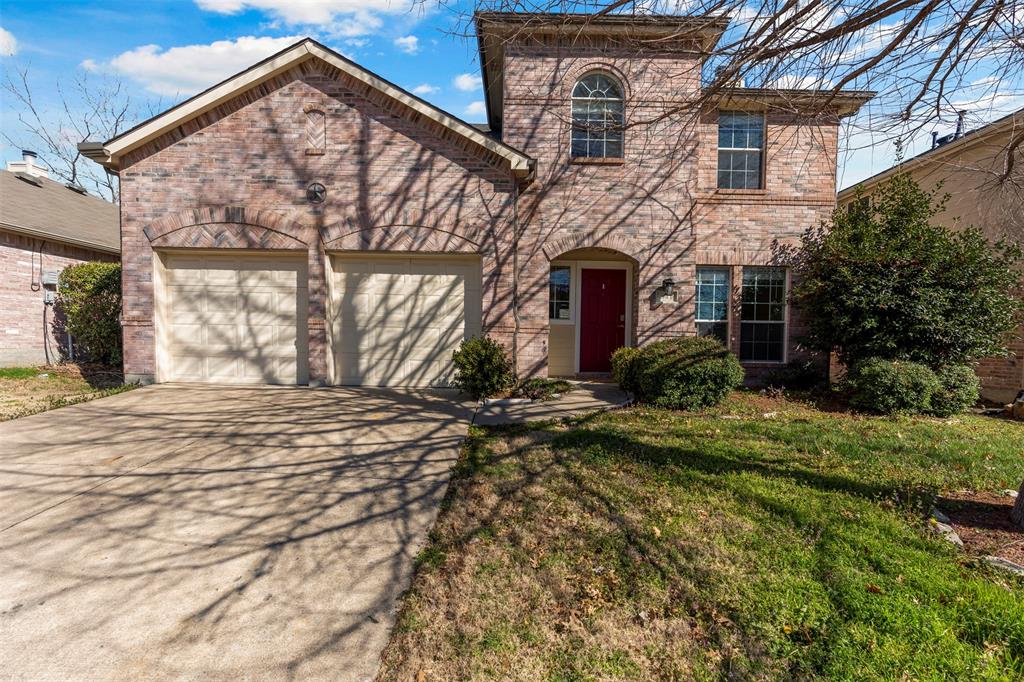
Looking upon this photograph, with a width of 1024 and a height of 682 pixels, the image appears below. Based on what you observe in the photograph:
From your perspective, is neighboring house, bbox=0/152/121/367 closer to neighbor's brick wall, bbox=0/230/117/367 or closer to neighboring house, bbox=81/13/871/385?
neighbor's brick wall, bbox=0/230/117/367

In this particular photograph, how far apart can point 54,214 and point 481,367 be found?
12.9 meters

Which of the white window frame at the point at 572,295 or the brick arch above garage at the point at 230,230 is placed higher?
the brick arch above garage at the point at 230,230

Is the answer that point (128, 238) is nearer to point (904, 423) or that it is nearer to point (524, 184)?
point (524, 184)

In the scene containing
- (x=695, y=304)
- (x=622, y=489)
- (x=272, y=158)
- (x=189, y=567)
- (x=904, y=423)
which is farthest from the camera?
(x=695, y=304)

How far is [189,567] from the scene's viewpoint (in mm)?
3428

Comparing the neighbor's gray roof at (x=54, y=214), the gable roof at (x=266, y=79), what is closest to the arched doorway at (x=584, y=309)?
the gable roof at (x=266, y=79)

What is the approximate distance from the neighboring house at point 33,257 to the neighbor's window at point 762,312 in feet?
52.8

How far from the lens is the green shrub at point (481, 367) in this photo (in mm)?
8430

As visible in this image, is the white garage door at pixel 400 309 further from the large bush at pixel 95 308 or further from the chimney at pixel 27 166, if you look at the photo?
the chimney at pixel 27 166

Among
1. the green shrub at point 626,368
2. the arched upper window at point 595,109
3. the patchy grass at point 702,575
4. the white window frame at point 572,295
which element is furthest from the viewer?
the white window frame at point 572,295

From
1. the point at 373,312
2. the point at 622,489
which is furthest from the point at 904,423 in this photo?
→ the point at 373,312

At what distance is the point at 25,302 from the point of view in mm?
11734

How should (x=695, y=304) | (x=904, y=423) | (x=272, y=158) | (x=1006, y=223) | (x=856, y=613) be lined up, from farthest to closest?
(x=695, y=304)
(x=1006, y=223)
(x=272, y=158)
(x=904, y=423)
(x=856, y=613)

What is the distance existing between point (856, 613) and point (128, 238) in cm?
1136
